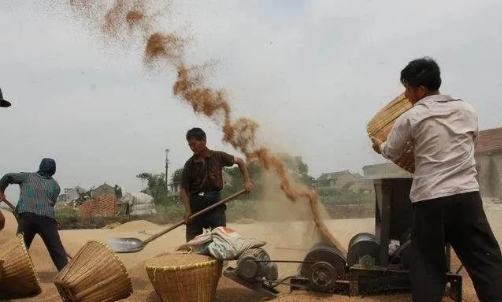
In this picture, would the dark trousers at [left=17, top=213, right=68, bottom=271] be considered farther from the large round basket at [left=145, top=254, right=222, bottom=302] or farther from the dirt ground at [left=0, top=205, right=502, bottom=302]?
the large round basket at [left=145, top=254, right=222, bottom=302]

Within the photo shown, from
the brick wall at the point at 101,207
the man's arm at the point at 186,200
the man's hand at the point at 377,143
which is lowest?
the brick wall at the point at 101,207

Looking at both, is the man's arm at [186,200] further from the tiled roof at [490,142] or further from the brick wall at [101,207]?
the brick wall at [101,207]

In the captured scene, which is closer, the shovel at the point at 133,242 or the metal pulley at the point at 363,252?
the metal pulley at the point at 363,252

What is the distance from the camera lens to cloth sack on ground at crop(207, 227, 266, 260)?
4.30 m

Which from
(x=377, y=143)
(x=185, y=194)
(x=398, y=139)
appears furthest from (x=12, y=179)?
(x=398, y=139)

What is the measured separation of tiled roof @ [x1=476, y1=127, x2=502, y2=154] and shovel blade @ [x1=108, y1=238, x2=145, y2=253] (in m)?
20.2

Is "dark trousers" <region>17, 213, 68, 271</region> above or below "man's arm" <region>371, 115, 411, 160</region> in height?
below

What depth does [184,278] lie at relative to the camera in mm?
4074

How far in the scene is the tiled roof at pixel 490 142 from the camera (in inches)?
925

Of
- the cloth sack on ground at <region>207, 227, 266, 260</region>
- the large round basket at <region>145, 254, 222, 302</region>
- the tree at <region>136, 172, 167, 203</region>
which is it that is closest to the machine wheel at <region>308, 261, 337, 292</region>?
the cloth sack on ground at <region>207, 227, 266, 260</region>

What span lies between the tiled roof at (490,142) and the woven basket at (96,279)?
21198 millimetres

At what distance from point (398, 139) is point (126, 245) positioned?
12.2 feet

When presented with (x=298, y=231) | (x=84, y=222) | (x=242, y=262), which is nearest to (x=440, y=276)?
(x=242, y=262)

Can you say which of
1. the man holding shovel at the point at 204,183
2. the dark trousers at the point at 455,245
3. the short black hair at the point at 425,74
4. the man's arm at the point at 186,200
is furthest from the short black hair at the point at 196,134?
the dark trousers at the point at 455,245
